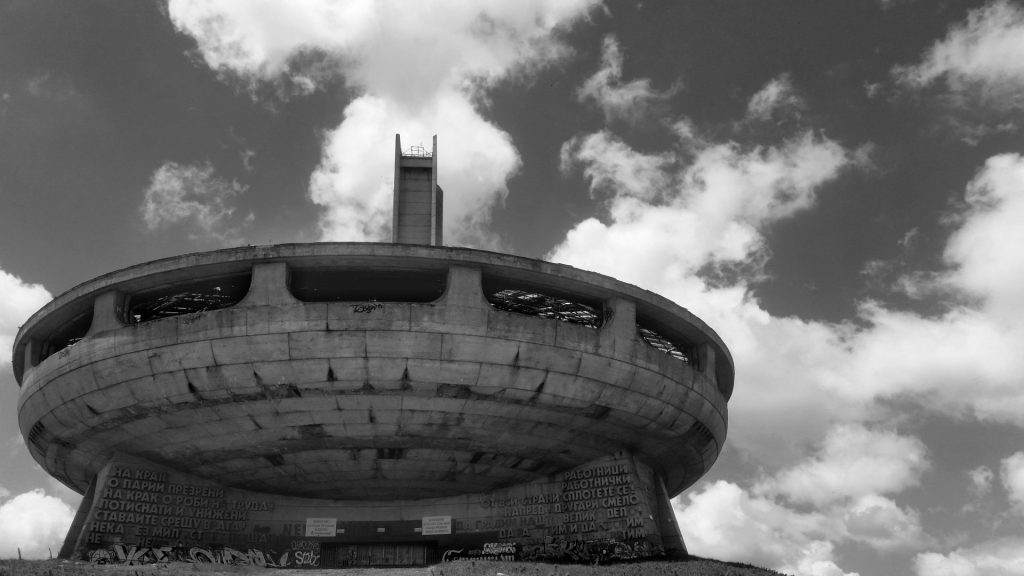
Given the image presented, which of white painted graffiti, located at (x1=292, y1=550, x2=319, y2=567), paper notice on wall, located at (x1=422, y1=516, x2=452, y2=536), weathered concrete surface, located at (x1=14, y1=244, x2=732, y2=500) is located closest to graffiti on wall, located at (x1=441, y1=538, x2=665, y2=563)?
paper notice on wall, located at (x1=422, y1=516, x2=452, y2=536)

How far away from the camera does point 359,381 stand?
21.9 meters

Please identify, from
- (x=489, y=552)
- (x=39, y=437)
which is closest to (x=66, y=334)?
(x=39, y=437)

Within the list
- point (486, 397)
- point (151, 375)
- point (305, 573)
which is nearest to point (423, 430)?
point (486, 397)

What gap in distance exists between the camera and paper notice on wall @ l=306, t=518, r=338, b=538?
92.8ft

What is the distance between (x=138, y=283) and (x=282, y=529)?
926 centimetres

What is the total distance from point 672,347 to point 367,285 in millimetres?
10695

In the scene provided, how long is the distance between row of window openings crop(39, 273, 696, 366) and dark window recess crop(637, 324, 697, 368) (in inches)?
49.6

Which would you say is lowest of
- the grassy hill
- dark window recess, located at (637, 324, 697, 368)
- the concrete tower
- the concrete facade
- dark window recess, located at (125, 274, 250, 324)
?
the grassy hill

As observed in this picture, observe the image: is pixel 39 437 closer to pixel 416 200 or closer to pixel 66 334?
pixel 66 334

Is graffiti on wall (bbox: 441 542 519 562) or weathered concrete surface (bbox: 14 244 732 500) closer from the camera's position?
weathered concrete surface (bbox: 14 244 732 500)

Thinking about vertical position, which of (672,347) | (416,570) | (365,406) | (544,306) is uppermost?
(544,306)

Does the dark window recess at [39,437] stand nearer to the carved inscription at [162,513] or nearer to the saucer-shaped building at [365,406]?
the saucer-shaped building at [365,406]

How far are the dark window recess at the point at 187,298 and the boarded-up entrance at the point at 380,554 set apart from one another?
8669mm

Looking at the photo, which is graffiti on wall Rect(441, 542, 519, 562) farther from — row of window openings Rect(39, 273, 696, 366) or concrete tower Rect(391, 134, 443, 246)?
concrete tower Rect(391, 134, 443, 246)
